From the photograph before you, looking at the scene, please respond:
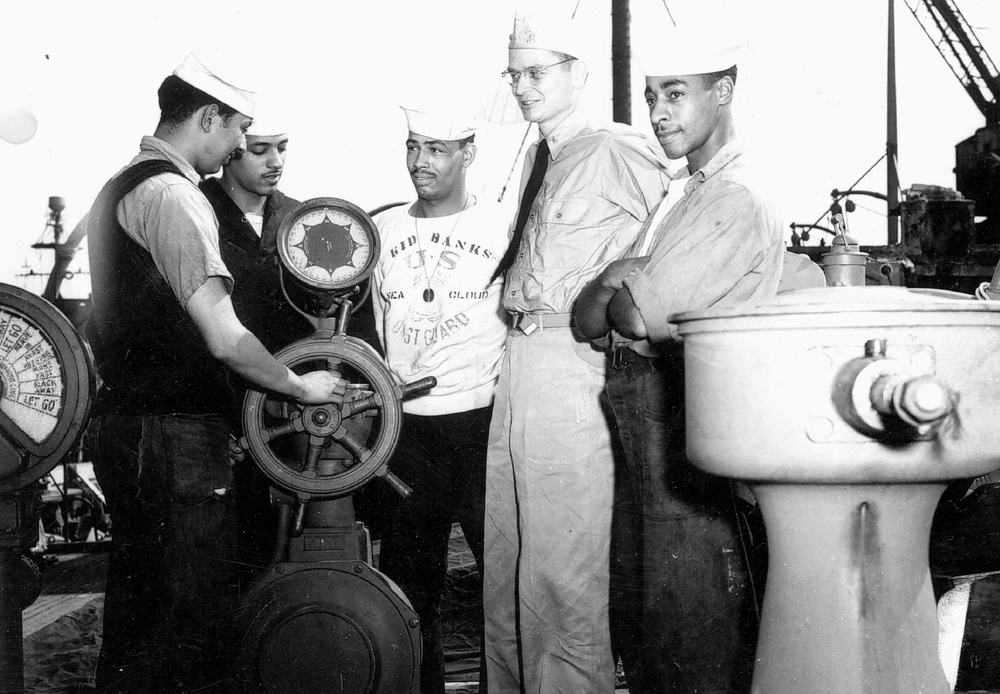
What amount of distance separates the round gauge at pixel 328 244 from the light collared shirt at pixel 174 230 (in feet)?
0.77

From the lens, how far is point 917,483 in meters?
1.42

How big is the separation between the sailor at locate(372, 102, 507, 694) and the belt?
366 millimetres

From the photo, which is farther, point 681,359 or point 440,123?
point 440,123

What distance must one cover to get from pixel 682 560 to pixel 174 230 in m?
1.33

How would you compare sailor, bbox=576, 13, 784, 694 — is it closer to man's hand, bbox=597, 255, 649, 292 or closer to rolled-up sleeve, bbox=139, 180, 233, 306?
man's hand, bbox=597, 255, 649, 292

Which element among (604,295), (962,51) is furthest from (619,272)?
(962,51)

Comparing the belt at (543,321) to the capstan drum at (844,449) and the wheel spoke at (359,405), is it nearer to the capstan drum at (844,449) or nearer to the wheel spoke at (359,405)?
the wheel spoke at (359,405)

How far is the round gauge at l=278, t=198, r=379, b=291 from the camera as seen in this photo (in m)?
2.27

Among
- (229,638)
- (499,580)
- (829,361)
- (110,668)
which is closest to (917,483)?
(829,361)

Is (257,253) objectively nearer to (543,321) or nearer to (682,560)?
(543,321)

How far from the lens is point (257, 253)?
270 cm

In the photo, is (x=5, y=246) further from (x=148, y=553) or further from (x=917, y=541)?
(x=917, y=541)

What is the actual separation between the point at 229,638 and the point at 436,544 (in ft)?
2.03

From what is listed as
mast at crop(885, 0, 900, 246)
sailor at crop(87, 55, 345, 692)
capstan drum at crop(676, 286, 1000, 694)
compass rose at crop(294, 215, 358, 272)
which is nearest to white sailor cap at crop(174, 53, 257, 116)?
sailor at crop(87, 55, 345, 692)
